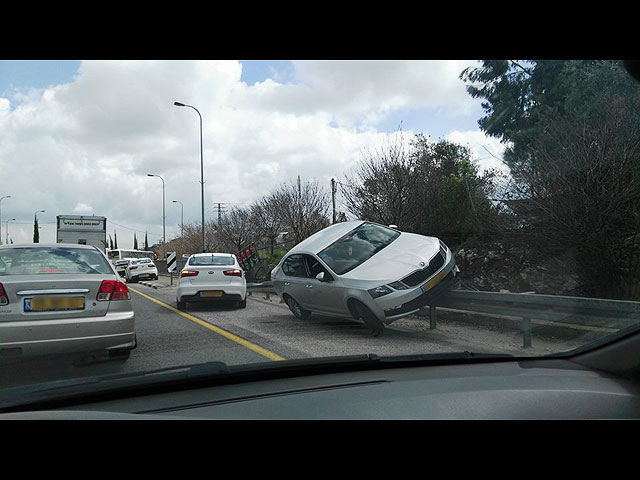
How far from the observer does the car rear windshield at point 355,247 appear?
8.44 meters

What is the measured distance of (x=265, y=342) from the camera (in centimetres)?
685

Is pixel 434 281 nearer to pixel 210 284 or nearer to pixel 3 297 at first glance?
pixel 210 284

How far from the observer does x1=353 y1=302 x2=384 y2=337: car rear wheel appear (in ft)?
25.1

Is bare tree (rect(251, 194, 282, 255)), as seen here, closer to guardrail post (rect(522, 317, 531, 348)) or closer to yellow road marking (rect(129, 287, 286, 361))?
yellow road marking (rect(129, 287, 286, 361))

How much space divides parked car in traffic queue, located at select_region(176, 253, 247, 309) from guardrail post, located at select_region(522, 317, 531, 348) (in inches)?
270

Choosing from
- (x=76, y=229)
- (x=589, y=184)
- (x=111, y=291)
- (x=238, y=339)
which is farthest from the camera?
(x=76, y=229)

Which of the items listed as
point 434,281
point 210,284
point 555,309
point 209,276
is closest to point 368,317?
point 434,281

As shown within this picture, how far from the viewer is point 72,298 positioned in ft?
17.9

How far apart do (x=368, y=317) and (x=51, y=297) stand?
434 cm

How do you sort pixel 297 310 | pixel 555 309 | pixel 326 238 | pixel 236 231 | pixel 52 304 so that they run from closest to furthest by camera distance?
pixel 52 304 → pixel 555 309 → pixel 326 238 → pixel 297 310 → pixel 236 231

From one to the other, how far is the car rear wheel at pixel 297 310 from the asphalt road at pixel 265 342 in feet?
0.48
